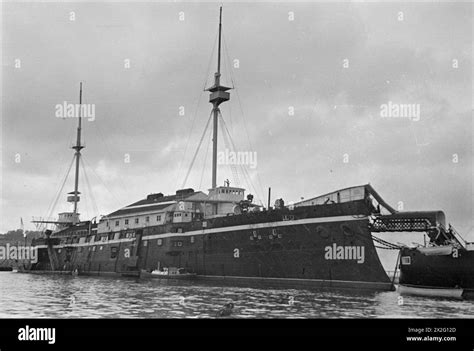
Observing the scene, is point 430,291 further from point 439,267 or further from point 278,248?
point 278,248

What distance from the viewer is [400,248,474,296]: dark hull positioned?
2819 cm

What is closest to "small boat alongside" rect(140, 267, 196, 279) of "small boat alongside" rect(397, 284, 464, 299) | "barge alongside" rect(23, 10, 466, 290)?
"barge alongside" rect(23, 10, 466, 290)

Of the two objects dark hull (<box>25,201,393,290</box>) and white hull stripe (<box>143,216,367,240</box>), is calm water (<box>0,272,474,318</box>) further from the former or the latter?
white hull stripe (<box>143,216,367,240</box>)

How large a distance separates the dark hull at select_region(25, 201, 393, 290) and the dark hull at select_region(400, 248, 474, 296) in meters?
1.50

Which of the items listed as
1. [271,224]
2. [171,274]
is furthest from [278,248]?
[171,274]

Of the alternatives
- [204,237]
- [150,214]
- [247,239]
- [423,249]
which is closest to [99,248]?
[150,214]

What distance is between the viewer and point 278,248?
35531mm

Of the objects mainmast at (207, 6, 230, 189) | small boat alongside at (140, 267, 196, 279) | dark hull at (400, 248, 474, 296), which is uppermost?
mainmast at (207, 6, 230, 189)

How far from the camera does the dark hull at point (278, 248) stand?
32.1m

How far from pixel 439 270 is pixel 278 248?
10.7 meters
